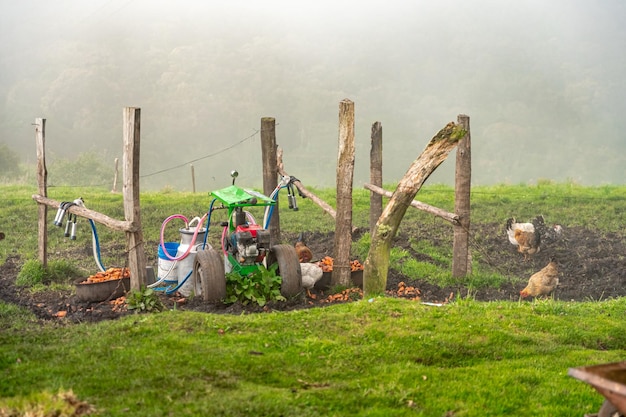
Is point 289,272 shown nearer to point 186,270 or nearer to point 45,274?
point 186,270

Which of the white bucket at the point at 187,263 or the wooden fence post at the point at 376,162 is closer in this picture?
the white bucket at the point at 187,263

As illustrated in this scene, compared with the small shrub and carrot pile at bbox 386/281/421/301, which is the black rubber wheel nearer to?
carrot pile at bbox 386/281/421/301

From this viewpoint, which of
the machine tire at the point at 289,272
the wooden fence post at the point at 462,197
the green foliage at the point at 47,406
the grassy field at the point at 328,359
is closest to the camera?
the green foliage at the point at 47,406

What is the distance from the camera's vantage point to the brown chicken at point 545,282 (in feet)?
31.6

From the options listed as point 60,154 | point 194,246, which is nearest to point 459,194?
point 194,246

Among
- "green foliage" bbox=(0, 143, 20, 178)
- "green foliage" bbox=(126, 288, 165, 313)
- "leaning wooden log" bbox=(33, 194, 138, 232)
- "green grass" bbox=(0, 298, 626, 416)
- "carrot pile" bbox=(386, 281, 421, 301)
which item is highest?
"green foliage" bbox=(0, 143, 20, 178)

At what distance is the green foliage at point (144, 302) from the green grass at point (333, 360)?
69cm

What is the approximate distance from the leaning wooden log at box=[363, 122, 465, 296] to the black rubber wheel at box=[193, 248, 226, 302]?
5.61 feet

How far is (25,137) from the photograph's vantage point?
49781mm

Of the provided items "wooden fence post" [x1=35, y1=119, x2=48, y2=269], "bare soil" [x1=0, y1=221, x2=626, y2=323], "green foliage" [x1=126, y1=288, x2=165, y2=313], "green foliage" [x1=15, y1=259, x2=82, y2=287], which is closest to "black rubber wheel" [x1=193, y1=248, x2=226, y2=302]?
"bare soil" [x1=0, y1=221, x2=626, y2=323]

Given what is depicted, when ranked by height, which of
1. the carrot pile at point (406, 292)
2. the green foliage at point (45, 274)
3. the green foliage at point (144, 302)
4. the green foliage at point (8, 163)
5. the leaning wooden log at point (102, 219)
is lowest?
the carrot pile at point (406, 292)

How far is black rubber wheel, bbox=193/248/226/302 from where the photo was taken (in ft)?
28.1

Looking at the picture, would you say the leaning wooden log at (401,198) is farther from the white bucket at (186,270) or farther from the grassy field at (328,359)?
the white bucket at (186,270)

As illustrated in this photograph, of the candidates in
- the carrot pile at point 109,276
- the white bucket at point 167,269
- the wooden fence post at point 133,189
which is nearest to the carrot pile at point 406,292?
the white bucket at point 167,269
